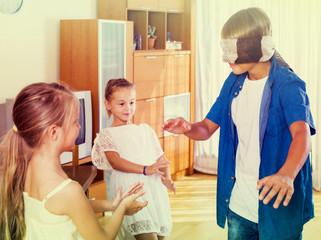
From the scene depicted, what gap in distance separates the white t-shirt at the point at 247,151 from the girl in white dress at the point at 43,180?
19.1 inches

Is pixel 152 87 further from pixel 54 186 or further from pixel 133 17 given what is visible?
pixel 54 186

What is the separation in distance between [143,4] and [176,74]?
81 cm

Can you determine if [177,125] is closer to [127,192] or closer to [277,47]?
[127,192]

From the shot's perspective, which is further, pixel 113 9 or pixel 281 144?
pixel 113 9

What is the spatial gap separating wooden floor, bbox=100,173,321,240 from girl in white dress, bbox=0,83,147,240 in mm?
2101

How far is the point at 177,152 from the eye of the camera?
5207mm

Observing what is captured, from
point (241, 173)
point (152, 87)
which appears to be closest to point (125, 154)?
point (241, 173)

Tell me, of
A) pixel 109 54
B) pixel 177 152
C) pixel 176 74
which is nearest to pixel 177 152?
pixel 177 152

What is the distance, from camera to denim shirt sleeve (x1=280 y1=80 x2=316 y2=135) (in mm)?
1734

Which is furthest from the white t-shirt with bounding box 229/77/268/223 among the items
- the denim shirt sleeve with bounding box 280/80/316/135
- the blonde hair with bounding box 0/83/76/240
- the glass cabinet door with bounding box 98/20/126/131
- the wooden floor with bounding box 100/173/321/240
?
the glass cabinet door with bounding box 98/20/126/131

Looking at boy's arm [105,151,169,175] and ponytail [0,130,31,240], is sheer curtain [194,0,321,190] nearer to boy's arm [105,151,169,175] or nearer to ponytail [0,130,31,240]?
boy's arm [105,151,169,175]

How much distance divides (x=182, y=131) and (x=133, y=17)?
9.41ft

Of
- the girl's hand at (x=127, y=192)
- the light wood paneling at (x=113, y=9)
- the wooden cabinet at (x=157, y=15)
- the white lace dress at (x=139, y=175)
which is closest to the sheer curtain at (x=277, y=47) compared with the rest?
the wooden cabinet at (x=157, y=15)

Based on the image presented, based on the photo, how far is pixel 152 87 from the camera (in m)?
4.73
